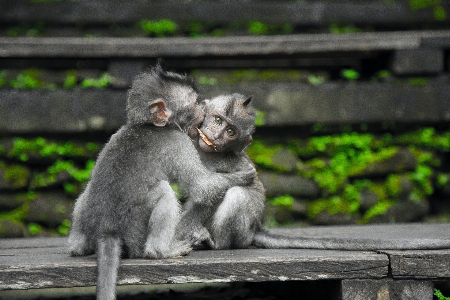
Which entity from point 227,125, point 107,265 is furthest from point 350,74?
point 107,265

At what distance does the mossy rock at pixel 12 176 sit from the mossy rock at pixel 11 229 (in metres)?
0.33

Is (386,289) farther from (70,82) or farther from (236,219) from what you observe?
(70,82)

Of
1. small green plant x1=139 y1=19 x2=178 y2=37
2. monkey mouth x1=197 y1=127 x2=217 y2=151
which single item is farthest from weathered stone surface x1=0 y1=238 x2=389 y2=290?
small green plant x1=139 y1=19 x2=178 y2=37

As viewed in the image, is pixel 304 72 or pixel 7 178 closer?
pixel 7 178

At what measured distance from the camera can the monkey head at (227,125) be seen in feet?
13.7

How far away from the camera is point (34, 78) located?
6.49 metres

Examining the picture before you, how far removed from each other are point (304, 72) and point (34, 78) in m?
2.84

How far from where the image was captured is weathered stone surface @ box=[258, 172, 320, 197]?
6.47 m

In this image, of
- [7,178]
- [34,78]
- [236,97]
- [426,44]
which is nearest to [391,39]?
[426,44]

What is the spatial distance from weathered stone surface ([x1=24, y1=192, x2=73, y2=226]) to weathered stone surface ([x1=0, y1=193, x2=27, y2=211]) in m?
0.10

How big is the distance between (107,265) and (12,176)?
3.18 metres

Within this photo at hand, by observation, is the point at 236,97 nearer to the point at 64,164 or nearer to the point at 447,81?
the point at 64,164

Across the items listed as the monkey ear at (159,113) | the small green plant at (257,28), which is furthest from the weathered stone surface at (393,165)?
the monkey ear at (159,113)

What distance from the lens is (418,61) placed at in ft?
21.2
